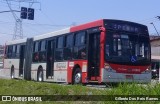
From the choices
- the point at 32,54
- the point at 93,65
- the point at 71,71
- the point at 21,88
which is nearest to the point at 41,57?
the point at 32,54

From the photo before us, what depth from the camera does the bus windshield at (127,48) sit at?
55.5 ft

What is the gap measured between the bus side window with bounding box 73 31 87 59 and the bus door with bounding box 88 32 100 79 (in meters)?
0.45

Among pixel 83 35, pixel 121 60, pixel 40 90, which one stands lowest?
pixel 40 90

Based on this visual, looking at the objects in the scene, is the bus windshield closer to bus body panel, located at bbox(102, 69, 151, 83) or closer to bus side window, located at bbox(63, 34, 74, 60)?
bus body panel, located at bbox(102, 69, 151, 83)

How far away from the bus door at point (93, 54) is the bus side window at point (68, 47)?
2.06 meters

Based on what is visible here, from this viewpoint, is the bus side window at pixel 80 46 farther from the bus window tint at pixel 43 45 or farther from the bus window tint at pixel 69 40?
the bus window tint at pixel 43 45

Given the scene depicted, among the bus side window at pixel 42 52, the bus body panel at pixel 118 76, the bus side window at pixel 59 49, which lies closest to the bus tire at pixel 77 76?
the bus body panel at pixel 118 76

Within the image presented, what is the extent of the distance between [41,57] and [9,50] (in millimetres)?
8174

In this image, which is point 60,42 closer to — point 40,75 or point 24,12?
point 40,75

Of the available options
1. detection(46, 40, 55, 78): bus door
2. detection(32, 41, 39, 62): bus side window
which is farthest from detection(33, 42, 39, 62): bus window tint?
detection(46, 40, 55, 78): bus door

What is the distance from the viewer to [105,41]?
16.8m

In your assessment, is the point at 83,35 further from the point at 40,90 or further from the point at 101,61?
the point at 40,90

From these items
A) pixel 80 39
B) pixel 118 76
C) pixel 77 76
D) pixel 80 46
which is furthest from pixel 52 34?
pixel 118 76

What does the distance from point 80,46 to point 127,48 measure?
2438 mm
